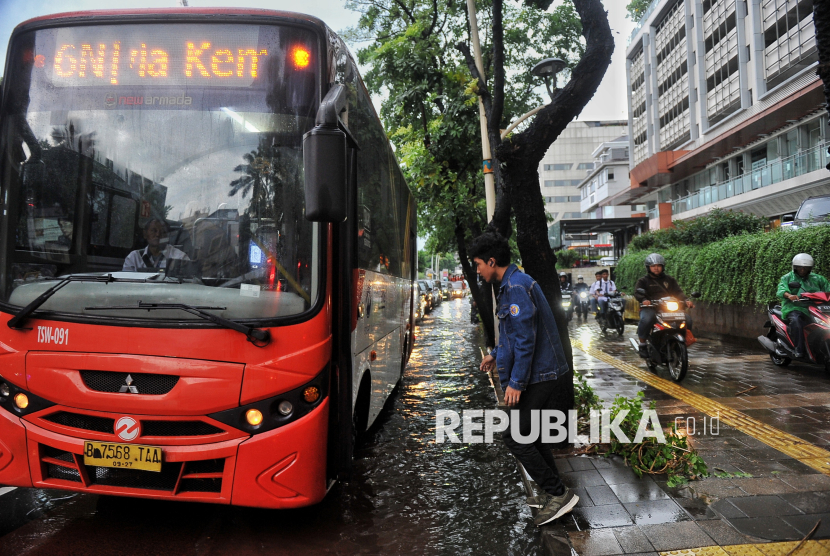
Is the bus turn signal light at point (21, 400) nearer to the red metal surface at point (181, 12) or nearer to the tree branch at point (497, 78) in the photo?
the red metal surface at point (181, 12)

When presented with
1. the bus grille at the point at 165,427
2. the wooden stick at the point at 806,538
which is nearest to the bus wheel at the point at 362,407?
the bus grille at the point at 165,427

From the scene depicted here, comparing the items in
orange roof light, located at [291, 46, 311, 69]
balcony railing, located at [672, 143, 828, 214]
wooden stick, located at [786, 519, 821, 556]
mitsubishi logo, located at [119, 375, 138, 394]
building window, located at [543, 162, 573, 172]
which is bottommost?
wooden stick, located at [786, 519, 821, 556]

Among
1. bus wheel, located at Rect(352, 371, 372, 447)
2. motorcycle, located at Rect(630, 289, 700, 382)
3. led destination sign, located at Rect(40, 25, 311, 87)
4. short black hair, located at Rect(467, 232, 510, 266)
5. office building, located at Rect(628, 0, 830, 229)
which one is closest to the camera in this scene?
led destination sign, located at Rect(40, 25, 311, 87)

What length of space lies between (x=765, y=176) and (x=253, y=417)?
30250mm

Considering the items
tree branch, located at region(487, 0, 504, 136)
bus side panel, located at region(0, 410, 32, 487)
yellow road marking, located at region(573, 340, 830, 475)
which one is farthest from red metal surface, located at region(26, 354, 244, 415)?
tree branch, located at region(487, 0, 504, 136)

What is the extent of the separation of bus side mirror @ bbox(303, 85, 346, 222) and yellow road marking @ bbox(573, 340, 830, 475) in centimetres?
399

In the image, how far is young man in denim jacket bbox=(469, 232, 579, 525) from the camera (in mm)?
3645

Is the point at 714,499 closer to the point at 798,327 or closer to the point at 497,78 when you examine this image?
the point at 798,327

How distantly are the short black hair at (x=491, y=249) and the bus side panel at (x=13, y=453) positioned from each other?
2.93 metres

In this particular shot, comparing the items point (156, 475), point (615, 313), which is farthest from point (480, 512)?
point (615, 313)

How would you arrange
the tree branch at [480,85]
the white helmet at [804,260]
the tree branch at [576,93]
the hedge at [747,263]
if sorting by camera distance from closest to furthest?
the tree branch at [576,93] < the white helmet at [804,260] < the tree branch at [480,85] < the hedge at [747,263]

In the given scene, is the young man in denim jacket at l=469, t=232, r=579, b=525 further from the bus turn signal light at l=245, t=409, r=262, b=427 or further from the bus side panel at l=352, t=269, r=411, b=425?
the bus turn signal light at l=245, t=409, r=262, b=427

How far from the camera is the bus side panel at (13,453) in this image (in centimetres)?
355

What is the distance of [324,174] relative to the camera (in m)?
3.28
